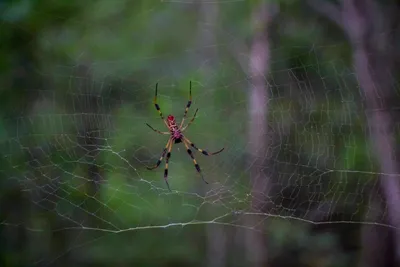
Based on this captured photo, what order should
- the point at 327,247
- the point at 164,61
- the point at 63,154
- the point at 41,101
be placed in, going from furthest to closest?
the point at 164,61, the point at 327,247, the point at 41,101, the point at 63,154

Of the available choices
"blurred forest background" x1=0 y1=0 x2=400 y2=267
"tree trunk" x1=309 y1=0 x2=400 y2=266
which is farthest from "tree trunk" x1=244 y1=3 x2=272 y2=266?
"tree trunk" x1=309 y1=0 x2=400 y2=266

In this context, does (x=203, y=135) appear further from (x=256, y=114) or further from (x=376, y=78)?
(x=376, y=78)

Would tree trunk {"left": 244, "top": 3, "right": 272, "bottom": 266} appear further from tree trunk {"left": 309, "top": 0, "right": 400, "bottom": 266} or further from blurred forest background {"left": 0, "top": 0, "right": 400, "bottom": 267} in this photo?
tree trunk {"left": 309, "top": 0, "right": 400, "bottom": 266}

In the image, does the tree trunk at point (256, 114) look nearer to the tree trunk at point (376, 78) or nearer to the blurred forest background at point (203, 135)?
the blurred forest background at point (203, 135)

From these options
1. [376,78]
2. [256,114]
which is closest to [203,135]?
[256,114]

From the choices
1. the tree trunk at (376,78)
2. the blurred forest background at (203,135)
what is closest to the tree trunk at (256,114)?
the blurred forest background at (203,135)

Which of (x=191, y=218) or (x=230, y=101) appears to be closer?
(x=230, y=101)

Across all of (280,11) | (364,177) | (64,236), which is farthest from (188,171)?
(280,11)

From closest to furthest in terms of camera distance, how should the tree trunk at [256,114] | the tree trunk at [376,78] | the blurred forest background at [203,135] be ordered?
the blurred forest background at [203,135] < the tree trunk at [376,78] < the tree trunk at [256,114]

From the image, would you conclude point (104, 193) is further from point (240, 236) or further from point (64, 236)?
point (240, 236)
